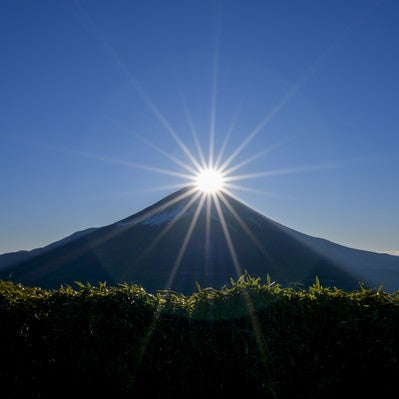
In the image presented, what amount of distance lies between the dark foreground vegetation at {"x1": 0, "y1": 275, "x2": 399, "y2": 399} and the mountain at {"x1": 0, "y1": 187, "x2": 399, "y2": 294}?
64.7 m

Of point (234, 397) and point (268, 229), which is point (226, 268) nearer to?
point (268, 229)

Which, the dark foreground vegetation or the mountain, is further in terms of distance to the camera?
the mountain

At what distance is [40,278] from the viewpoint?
79.8 metres

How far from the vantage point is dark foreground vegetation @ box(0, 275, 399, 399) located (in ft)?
13.1

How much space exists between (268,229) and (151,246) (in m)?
28.2

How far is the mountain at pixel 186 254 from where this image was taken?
261ft

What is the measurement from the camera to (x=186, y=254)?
91.8 m

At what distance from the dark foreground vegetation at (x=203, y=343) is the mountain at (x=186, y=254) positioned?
64.7 m

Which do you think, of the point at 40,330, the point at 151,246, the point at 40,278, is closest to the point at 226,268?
the point at 151,246

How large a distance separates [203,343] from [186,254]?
8804 centimetres

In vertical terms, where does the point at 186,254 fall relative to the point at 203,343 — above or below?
above

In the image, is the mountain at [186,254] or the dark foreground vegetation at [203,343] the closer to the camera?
the dark foreground vegetation at [203,343]

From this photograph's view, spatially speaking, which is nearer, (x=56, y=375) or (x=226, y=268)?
(x=56, y=375)

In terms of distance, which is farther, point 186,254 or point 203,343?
point 186,254
